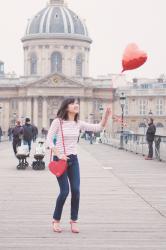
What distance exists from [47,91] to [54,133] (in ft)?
381

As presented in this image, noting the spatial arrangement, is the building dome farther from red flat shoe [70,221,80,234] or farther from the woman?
red flat shoe [70,221,80,234]

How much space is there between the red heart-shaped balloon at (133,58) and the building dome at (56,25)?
121 meters

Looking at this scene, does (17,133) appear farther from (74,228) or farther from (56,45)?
(56,45)

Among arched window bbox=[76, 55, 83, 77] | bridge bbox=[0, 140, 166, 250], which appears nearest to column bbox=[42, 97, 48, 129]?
arched window bbox=[76, 55, 83, 77]

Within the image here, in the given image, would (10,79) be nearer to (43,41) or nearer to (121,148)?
(43,41)

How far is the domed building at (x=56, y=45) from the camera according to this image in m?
132

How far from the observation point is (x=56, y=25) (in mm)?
132875

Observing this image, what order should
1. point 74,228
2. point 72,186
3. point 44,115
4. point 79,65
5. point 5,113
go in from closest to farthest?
point 74,228 < point 72,186 < point 44,115 < point 5,113 < point 79,65

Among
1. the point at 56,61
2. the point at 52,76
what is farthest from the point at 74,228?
the point at 56,61

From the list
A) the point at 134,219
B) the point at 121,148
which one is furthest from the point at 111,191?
the point at 121,148

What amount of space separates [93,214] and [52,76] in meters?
113

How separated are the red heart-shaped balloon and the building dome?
12105 cm

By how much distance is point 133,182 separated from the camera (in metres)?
18.1

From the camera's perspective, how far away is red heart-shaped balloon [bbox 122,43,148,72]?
1094cm
